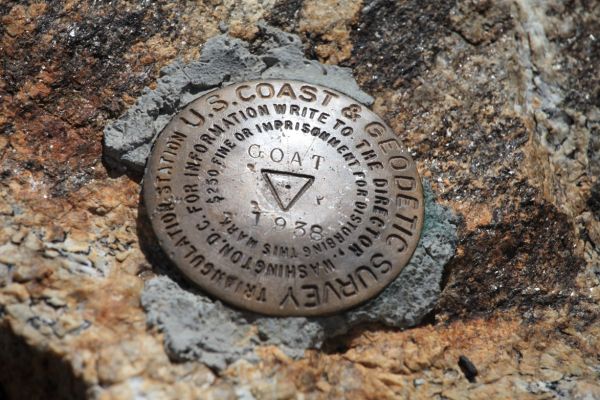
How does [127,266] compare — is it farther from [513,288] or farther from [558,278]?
[558,278]

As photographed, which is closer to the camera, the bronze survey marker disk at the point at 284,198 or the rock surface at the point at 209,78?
the bronze survey marker disk at the point at 284,198

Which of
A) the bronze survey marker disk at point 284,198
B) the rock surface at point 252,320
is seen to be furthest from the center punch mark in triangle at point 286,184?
the rock surface at point 252,320

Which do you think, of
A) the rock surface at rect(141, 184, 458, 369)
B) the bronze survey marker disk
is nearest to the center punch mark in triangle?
the bronze survey marker disk

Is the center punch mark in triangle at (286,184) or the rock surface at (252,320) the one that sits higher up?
the center punch mark in triangle at (286,184)

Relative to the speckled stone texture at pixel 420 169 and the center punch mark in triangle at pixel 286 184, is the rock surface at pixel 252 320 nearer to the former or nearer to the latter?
the speckled stone texture at pixel 420 169

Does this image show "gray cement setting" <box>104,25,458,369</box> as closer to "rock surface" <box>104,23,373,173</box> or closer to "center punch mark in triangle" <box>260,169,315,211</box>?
"rock surface" <box>104,23,373,173</box>

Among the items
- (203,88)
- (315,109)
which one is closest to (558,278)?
(315,109)

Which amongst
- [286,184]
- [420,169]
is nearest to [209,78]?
→ [286,184]
